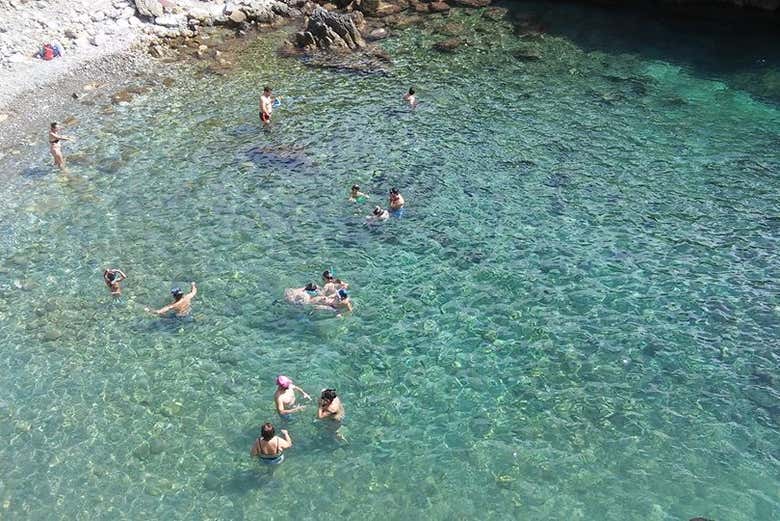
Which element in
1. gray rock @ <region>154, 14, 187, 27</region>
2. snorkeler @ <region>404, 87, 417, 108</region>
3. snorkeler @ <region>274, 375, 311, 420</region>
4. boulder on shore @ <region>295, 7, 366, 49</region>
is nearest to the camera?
snorkeler @ <region>274, 375, 311, 420</region>

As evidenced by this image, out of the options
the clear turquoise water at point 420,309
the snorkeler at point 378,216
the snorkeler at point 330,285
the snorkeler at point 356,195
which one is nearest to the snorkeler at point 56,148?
the clear turquoise water at point 420,309

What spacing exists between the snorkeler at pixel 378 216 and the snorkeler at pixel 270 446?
9546 mm

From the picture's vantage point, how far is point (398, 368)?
1711 centimetres

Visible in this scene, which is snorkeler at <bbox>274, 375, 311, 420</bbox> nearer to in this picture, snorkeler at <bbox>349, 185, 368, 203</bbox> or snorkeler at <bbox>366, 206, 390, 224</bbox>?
snorkeler at <bbox>366, 206, 390, 224</bbox>

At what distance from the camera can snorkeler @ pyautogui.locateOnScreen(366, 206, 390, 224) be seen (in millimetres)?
22625

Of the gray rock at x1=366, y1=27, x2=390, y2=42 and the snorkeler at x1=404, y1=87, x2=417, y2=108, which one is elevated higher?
the gray rock at x1=366, y1=27, x2=390, y2=42

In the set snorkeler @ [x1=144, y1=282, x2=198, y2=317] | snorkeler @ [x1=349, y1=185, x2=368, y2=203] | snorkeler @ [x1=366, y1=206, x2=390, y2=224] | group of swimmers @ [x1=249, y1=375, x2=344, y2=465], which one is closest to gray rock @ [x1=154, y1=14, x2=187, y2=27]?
snorkeler @ [x1=349, y1=185, x2=368, y2=203]

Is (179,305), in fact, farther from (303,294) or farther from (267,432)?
(267,432)

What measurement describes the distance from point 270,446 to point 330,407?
1.62 meters

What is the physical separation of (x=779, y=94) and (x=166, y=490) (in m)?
29.1

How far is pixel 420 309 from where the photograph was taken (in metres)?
19.0

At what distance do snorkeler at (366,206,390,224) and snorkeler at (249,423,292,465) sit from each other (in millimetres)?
9546

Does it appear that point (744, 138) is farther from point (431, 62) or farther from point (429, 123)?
point (431, 62)

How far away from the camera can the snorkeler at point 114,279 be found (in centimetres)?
1978
